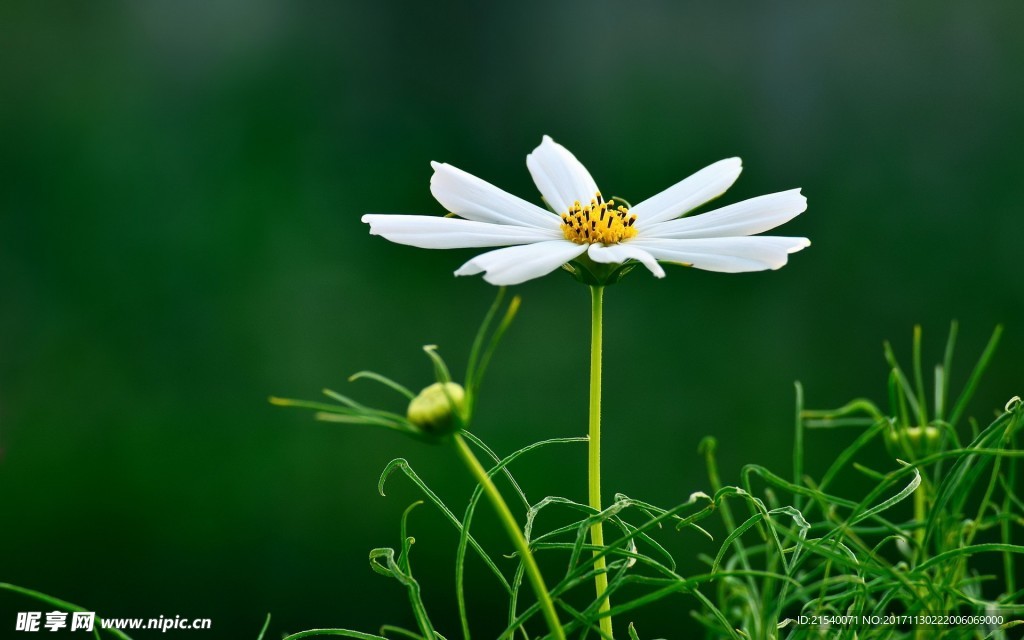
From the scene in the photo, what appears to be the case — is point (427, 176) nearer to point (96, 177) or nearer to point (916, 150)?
point (96, 177)

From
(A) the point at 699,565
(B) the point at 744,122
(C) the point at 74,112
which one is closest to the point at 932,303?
(B) the point at 744,122

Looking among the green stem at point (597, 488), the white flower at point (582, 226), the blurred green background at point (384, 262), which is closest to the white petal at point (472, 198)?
the white flower at point (582, 226)

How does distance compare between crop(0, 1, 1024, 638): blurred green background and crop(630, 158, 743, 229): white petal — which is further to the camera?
crop(0, 1, 1024, 638): blurred green background

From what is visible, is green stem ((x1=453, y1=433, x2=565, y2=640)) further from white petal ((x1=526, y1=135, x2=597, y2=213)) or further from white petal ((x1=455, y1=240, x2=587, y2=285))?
white petal ((x1=526, y1=135, x2=597, y2=213))

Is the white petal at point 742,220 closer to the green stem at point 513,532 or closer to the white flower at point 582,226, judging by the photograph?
the white flower at point 582,226

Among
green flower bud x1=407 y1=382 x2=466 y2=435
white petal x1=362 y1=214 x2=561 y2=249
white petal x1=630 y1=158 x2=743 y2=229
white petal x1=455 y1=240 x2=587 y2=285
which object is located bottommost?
green flower bud x1=407 y1=382 x2=466 y2=435

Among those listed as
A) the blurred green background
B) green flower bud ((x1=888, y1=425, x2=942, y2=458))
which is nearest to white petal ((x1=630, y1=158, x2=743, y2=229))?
green flower bud ((x1=888, y1=425, x2=942, y2=458))
